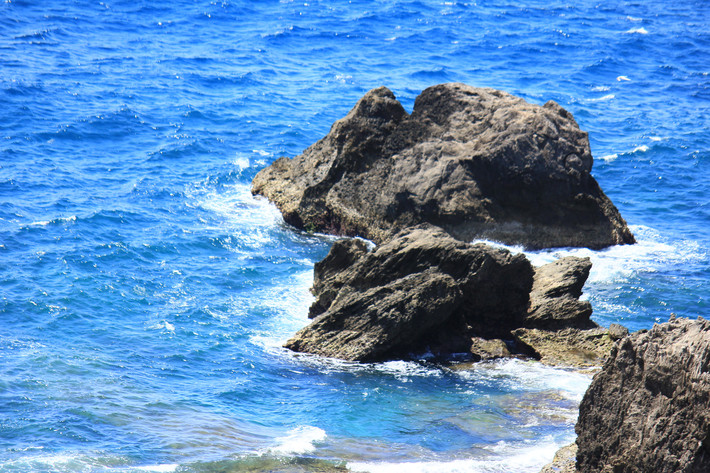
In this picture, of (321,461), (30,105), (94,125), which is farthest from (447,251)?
(30,105)

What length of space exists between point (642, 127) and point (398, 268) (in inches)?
1021

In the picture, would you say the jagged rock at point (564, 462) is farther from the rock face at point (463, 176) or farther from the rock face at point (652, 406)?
the rock face at point (463, 176)

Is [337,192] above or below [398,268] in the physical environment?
above

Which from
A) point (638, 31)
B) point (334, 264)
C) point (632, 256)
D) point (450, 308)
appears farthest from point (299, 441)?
point (638, 31)

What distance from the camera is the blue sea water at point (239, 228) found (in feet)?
51.5

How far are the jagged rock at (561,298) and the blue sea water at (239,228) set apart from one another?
175 cm

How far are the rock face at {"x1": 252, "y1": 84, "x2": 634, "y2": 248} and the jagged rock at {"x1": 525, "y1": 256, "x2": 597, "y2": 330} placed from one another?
5227 millimetres

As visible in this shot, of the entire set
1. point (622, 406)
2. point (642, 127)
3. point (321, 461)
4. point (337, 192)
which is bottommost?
point (321, 461)

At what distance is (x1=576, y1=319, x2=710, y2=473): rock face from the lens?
10578 mm

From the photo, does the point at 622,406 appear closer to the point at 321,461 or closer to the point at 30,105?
the point at 321,461

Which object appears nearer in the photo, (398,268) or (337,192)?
(398,268)

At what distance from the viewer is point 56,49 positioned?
46.7 meters

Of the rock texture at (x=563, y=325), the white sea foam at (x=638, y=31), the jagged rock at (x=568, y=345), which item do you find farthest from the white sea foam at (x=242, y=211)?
the white sea foam at (x=638, y=31)

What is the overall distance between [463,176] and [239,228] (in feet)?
27.3
